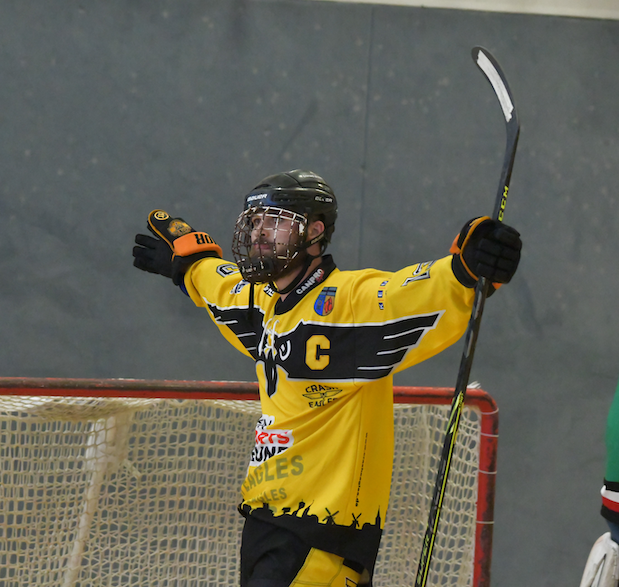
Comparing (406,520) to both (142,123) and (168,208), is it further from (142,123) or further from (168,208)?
(142,123)

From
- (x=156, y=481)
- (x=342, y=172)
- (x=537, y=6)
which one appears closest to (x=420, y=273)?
(x=156, y=481)

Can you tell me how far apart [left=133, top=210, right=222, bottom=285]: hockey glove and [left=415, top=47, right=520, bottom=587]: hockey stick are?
867 mm

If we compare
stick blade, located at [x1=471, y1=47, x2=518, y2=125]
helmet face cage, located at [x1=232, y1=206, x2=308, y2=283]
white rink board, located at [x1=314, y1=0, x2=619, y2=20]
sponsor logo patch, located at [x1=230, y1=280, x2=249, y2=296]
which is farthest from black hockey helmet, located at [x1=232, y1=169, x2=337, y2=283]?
white rink board, located at [x1=314, y1=0, x2=619, y2=20]

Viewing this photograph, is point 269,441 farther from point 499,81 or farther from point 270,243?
point 499,81

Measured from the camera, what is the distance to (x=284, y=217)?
4.91 feet

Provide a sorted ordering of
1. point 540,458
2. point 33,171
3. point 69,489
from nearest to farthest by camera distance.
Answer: point 69,489, point 33,171, point 540,458

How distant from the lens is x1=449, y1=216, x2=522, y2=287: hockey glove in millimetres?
1177

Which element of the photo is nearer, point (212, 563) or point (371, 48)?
point (212, 563)

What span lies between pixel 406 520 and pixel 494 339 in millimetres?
1291

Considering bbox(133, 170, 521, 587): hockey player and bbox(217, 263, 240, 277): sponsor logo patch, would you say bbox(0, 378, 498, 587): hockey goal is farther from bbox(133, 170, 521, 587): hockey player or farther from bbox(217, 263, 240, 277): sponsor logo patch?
bbox(133, 170, 521, 587): hockey player

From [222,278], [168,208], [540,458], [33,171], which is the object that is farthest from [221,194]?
[540,458]

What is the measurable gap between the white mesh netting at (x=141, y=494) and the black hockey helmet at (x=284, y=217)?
812 millimetres

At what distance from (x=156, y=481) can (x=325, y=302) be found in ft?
3.62

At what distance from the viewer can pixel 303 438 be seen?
1464 mm
